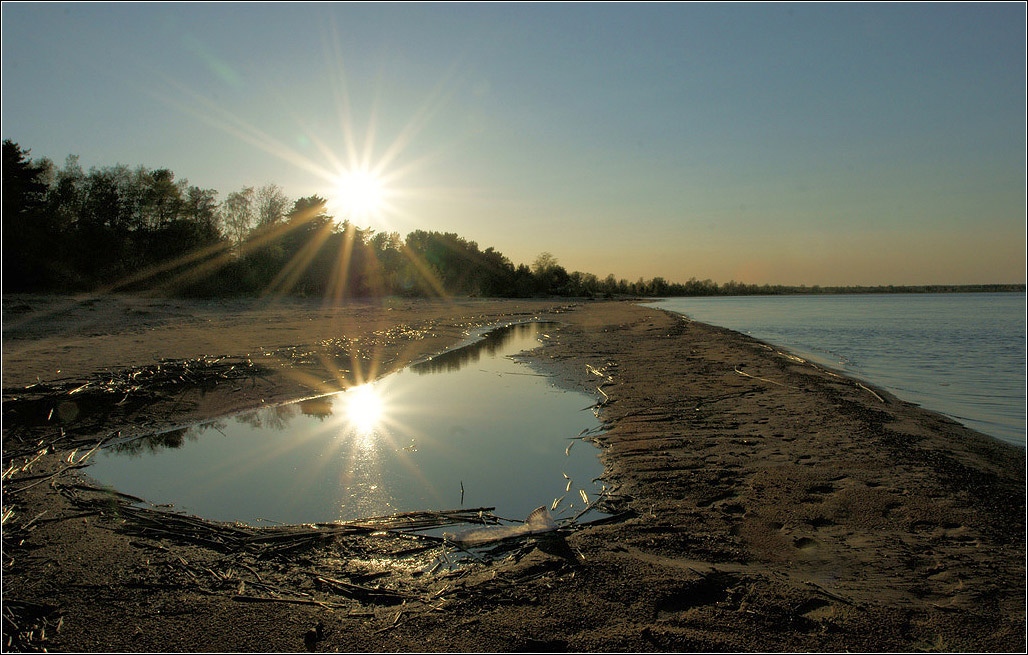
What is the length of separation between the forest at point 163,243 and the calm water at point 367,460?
27006mm

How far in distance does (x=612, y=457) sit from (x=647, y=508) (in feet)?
5.23

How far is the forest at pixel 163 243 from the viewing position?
2994 cm

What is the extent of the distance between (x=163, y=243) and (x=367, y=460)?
128 ft

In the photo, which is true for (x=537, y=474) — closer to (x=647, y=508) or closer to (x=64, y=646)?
(x=647, y=508)

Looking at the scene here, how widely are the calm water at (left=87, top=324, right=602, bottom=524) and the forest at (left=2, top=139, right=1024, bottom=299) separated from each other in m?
27.0

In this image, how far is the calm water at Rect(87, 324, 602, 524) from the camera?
4.92 metres

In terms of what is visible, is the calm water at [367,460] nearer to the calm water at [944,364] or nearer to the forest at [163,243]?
the calm water at [944,364]

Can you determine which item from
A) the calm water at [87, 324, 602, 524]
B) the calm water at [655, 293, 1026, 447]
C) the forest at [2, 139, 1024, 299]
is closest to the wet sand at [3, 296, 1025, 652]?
the calm water at [87, 324, 602, 524]

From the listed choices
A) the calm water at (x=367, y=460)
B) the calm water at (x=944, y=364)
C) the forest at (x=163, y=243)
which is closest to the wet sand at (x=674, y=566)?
the calm water at (x=367, y=460)

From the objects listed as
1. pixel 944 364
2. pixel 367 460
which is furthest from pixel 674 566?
pixel 944 364

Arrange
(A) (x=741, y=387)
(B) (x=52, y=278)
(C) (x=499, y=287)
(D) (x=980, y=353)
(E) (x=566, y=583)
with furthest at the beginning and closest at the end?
(C) (x=499, y=287) < (B) (x=52, y=278) < (D) (x=980, y=353) < (A) (x=741, y=387) < (E) (x=566, y=583)

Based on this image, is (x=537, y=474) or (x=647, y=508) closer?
(x=647, y=508)

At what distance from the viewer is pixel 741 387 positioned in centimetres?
1023

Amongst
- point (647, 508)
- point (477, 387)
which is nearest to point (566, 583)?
point (647, 508)
